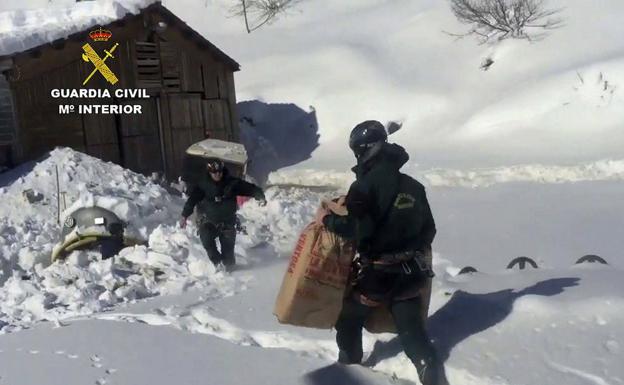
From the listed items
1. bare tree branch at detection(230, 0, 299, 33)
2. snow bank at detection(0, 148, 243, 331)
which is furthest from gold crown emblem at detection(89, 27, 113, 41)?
bare tree branch at detection(230, 0, 299, 33)

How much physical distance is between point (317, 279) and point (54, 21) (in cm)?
1652

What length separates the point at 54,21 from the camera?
1934cm

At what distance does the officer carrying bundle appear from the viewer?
4656 millimetres

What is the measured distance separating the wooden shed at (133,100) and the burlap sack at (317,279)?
1310 centimetres

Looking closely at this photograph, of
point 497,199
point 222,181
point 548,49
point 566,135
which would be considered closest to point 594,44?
point 548,49

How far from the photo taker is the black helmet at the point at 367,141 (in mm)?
4645

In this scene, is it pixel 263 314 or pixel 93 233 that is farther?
pixel 93 233

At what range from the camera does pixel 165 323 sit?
6312mm

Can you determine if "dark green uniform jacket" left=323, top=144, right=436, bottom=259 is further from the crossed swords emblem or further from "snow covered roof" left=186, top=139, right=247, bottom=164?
the crossed swords emblem

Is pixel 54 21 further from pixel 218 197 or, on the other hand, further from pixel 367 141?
pixel 367 141

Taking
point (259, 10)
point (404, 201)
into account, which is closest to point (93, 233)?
point (404, 201)

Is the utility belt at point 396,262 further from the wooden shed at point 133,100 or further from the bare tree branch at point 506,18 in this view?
the bare tree branch at point 506,18

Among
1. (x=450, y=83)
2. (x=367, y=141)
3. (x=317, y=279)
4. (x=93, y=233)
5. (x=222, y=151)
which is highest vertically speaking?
(x=450, y=83)

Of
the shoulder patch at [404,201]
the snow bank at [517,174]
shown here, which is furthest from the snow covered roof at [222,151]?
the shoulder patch at [404,201]
